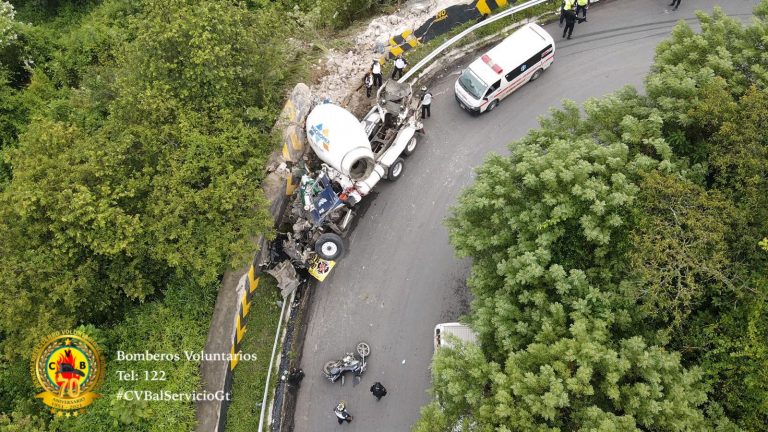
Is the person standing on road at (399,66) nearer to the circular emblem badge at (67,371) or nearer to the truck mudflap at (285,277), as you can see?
the truck mudflap at (285,277)

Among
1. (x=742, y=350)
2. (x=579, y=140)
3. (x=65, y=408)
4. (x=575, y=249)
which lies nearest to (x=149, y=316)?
(x=65, y=408)

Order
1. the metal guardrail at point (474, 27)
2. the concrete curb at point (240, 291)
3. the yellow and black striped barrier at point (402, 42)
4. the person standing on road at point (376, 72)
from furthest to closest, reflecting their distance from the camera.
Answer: the yellow and black striped barrier at point (402, 42) < the metal guardrail at point (474, 27) < the person standing on road at point (376, 72) < the concrete curb at point (240, 291)

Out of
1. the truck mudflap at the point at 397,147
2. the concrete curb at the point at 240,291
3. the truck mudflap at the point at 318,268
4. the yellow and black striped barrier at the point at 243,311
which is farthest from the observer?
the truck mudflap at the point at 397,147

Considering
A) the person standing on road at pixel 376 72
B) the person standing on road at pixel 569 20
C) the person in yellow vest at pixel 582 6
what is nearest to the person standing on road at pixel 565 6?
the person standing on road at pixel 569 20

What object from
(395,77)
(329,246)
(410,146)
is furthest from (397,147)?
(329,246)

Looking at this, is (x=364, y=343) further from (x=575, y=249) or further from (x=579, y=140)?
(x=579, y=140)

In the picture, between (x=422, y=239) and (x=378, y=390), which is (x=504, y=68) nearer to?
(x=422, y=239)
